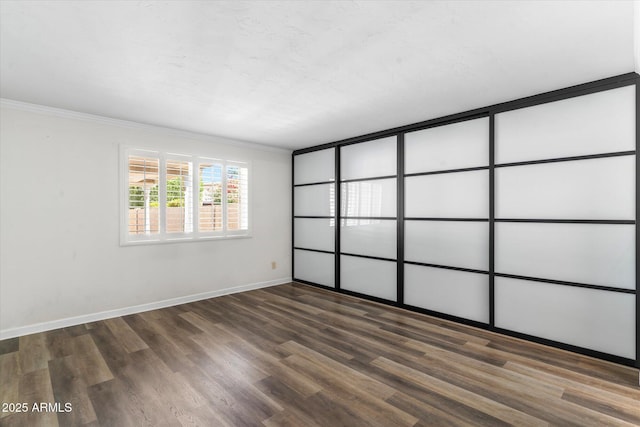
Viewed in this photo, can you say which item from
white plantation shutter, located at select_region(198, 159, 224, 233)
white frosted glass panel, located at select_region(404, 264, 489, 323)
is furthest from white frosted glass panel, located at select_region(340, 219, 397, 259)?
white plantation shutter, located at select_region(198, 159, 224, 233)

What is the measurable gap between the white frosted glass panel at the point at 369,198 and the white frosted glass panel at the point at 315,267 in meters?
0.88

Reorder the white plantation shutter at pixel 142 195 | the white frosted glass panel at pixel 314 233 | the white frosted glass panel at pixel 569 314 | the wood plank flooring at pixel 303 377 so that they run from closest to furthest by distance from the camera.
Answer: the wood plank flooring at pixel 303 377 < the white frosted glass panel at pixel 569 314 < the white plantation shutter at pixel 142 195 < the white frosted glass panel at pixel 314 233

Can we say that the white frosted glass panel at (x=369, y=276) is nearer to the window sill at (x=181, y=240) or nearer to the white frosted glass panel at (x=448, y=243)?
the white frosted glass panel at (x=448, y=243)

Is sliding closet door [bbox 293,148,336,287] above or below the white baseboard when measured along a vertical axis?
above

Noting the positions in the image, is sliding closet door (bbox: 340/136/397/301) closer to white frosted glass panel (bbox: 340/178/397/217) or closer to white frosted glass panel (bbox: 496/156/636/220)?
white frosted glass panel (bbox: 340/178/397/217)

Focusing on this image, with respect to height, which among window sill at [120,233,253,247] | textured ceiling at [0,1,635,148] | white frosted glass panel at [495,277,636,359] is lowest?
white frosted glass panel at [495,277,636,359]

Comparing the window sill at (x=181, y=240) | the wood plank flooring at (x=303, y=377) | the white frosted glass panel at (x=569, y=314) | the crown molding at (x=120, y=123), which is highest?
the crown molding at (x=120, y=123)

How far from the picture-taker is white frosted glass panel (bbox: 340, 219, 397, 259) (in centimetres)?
432

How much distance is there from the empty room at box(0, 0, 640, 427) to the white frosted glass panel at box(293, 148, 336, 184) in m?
0.15

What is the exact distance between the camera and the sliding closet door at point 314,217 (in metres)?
5.16

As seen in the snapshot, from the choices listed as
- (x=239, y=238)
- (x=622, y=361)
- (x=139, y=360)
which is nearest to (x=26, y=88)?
(x=139, y=360)

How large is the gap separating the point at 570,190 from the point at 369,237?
7.97 feet

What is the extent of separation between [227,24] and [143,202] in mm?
2963

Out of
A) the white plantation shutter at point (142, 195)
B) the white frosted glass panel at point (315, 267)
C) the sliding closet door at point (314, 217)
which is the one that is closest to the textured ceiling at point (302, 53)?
the white plantation shutter at point (142, 195)
